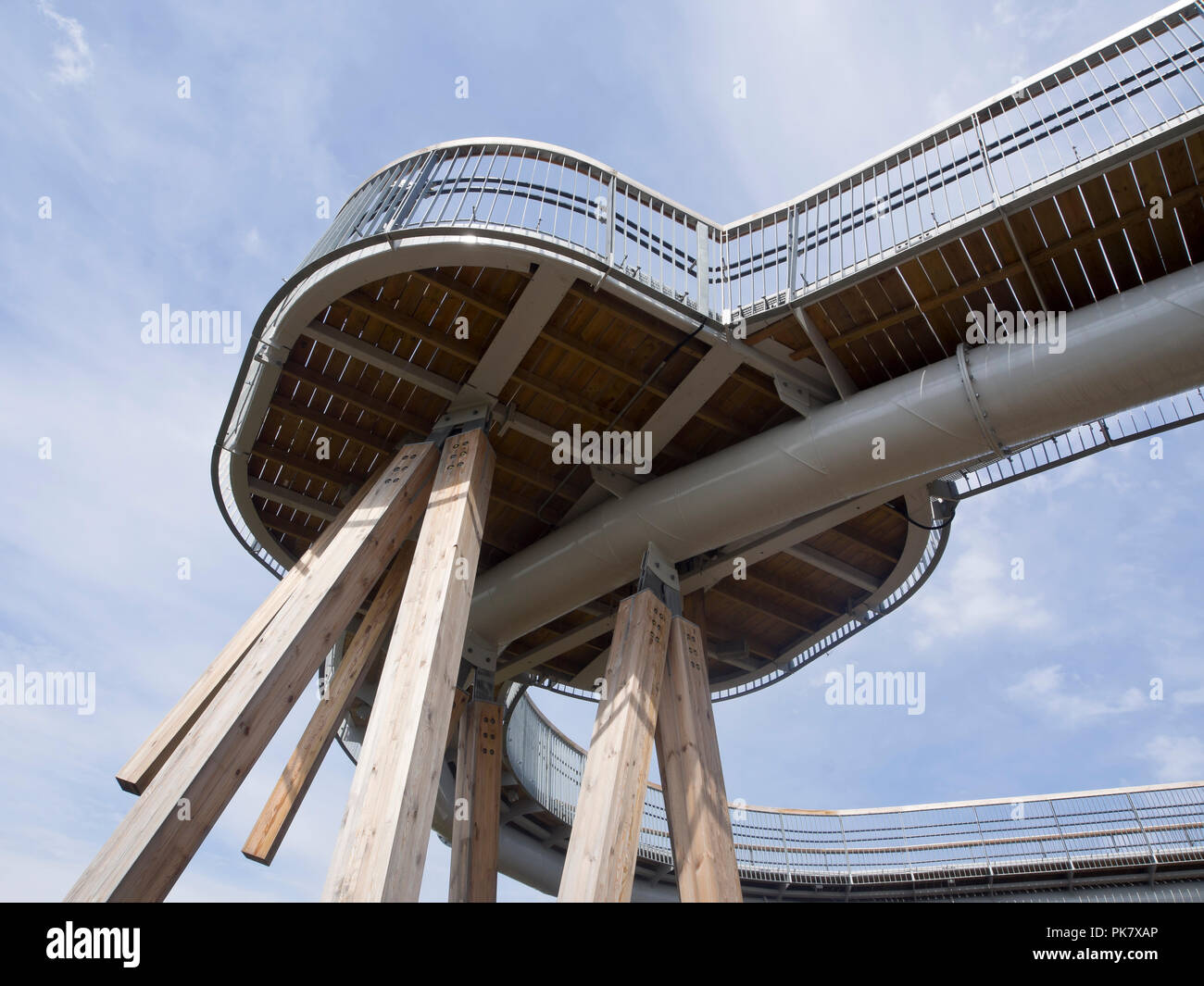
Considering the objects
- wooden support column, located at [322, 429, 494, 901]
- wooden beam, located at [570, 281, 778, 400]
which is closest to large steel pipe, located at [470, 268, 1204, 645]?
wooden beam, located at [570, 281, 778, 400]

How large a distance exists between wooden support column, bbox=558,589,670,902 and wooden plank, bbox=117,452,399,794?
3.95m

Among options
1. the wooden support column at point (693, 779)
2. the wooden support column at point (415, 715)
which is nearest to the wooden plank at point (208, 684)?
the wooden support column at point (415, 715)

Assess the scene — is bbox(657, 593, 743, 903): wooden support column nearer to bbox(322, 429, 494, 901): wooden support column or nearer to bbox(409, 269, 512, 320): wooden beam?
bbox(322, 429, 494, 901): wooden support column

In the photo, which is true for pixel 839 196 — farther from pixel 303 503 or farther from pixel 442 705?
pixel 303 503

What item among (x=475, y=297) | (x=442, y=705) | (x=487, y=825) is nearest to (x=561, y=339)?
(x=475, y=297)

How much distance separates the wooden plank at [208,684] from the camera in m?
9.08

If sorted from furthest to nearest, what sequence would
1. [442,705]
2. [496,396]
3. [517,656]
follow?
1. [517,656]
2. [496,396]
3. [442,705]

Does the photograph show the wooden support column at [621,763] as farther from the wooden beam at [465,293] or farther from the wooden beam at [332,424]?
the wooden beam at [332,424]

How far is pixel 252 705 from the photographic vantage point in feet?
28.2

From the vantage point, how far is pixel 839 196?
1108 cm

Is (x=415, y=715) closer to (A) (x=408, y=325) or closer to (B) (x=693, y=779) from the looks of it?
(B) (x=693, y=779)

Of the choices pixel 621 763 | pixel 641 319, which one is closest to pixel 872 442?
pixel 641 319

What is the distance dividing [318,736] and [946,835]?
19.1 meters
